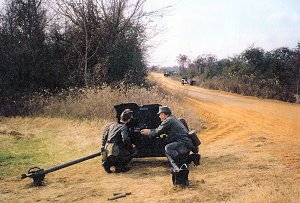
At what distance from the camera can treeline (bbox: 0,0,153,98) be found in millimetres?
21734

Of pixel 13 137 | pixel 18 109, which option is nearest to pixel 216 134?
pixel 13 137

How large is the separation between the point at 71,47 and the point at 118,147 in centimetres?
1497

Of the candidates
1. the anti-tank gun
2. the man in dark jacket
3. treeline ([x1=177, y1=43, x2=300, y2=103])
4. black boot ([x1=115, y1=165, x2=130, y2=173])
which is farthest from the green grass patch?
treeline ([x1=177, y1=43, x2=300, y2=103])

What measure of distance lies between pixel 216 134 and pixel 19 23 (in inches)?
601

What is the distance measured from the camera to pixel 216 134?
13523 millimetres

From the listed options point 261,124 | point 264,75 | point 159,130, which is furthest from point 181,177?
point 264,75

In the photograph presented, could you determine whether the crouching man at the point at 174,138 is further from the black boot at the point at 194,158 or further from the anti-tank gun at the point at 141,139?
the anti-tank gun at the point at 141,139

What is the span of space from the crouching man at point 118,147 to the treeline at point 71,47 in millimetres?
12263

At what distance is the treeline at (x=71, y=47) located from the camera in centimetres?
2173

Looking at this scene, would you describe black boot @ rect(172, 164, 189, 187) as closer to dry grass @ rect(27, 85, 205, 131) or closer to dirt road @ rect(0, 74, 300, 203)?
dirt road @ rect(0, 74, 300, 203)

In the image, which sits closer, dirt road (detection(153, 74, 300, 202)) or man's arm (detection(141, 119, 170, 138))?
dirt road (detection(153, 74, 300, 202))

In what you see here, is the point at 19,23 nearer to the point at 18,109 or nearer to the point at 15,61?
the point at 15,61

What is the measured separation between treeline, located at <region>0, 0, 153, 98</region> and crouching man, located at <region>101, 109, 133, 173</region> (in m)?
12.3

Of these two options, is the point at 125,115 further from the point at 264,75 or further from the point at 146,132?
the point at 264,75
